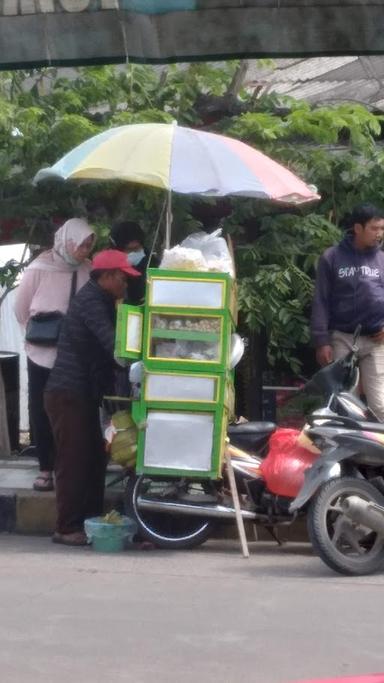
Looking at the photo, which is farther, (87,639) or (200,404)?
(200,404)

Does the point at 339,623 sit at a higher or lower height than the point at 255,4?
lower

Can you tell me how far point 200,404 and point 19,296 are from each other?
1638mm

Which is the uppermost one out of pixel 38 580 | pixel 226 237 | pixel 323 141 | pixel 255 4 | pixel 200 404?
pixel 255 4

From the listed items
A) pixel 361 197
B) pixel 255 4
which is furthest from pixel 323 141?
pixel 255 4

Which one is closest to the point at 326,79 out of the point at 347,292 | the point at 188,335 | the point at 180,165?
the point at 347,292

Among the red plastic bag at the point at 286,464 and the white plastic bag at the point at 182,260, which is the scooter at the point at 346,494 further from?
the white plastic bag at the point at 182,260

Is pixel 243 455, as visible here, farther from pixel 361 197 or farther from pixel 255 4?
pixel 255 4

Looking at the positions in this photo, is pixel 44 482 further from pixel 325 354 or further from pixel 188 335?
pixel 325 354

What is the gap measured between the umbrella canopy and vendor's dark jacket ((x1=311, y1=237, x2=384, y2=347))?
1.87ft

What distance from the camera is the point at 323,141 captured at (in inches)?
380

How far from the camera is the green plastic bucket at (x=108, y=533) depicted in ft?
27.5

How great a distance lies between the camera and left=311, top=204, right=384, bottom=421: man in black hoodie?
8898 mm

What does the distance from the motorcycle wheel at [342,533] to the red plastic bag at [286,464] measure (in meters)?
0.41

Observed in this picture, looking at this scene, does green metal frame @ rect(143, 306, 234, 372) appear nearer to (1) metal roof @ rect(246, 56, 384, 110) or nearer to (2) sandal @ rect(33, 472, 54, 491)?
(2) sandal @ rect(33, 472, 54, 491)
